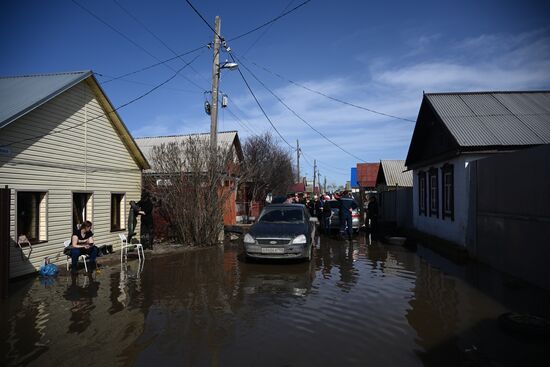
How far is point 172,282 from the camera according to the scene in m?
7.98

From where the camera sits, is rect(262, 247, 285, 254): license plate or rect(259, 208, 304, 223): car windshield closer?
rect(262, 247, 285, 254): license plate

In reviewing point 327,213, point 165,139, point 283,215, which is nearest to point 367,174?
point 165,139

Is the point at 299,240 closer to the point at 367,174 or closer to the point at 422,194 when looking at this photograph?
the point at 422,194

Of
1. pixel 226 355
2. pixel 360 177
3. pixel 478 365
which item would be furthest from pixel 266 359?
pixel 360 177

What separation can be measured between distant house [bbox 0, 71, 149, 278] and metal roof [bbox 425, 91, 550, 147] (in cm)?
1041

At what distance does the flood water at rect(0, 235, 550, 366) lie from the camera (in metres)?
4.27

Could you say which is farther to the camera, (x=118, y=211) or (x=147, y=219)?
(x=118, y=211)

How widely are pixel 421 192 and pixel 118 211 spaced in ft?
38.5

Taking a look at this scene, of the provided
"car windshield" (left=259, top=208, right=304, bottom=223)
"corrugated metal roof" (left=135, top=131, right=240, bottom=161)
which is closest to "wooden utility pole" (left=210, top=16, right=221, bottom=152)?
"car windshield" (left=259, top=208, right=304, bottom=223)

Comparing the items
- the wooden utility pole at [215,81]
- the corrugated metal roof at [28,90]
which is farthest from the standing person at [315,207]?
the corrugated metal roof at [28,90]

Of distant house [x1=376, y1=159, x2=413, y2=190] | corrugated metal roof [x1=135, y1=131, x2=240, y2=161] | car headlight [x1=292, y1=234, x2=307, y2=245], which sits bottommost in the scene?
car headlight [x1=292, y1=234, x2=307, y2=245]

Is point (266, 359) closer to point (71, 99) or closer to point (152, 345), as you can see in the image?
point (152, 345)

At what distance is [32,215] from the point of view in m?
9.39

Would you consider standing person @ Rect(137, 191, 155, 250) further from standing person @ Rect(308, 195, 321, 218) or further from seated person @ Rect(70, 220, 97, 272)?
standing person @ Rect(308, 195, 321, 218)
